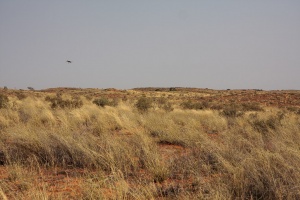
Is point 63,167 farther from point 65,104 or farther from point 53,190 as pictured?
point 65,104

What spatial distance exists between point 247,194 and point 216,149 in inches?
74.5

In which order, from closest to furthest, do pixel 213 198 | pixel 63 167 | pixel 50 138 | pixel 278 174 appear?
pixel 213 198, pixel 278 174, pixel 63 167, pixel 50 138

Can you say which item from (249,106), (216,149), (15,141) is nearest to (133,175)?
(216,149)

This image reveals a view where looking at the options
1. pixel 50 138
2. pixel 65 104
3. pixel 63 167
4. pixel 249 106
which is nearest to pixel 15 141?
pixel 50 138

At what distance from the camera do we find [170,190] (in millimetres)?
4121

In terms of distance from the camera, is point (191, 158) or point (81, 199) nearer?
point (81, 199)

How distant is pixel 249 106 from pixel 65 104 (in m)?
16.4

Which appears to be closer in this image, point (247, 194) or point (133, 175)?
point (247, 194)

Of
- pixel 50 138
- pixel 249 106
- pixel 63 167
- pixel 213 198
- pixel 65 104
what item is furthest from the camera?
pixel 249 106

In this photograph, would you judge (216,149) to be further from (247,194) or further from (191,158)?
(247,194)

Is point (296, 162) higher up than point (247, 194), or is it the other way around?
point (296, 162)

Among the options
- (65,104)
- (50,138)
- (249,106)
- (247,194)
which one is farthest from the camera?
(249,106)

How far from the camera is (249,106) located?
2717 cm

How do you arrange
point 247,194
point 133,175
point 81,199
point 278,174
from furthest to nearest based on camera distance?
1. point 133,175
2. point 278,174
3. point 247,194
4. point 81,199
